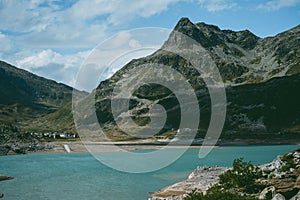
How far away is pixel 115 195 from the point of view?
2827 inches

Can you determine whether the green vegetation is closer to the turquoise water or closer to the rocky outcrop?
the rocky outcrop

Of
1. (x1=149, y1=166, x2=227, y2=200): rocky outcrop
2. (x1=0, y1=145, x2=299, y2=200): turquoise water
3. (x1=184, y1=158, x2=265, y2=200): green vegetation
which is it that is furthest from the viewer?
(x1=0, y1=145, x2=299, y2=200): turquoise water

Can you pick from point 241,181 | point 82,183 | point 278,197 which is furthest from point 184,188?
point 82,183

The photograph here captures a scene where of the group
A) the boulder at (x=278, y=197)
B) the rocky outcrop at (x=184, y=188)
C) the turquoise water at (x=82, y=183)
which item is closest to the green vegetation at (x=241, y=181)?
the rocky outcrop at (x=184, y=188)

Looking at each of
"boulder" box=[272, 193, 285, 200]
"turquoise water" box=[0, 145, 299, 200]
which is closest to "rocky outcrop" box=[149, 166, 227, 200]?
"turquoise water" box=[0, 145, 299, 200]

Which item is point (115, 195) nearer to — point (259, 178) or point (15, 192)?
point (15, 192)

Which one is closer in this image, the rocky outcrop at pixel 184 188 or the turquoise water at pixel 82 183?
the rocky outcrop at pixel 184 188

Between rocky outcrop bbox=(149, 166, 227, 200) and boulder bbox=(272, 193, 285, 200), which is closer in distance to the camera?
boulder bbox=(272, 193, 285, 200)

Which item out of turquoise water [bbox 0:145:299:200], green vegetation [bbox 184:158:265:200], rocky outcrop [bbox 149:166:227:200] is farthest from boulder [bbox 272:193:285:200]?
turquoise water [bbox 0:145:299:200]

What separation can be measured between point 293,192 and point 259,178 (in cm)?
1083

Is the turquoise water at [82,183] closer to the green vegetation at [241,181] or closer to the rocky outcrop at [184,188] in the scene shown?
the rocky outcrop at [184,188]

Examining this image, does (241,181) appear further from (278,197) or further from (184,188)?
(184,188)

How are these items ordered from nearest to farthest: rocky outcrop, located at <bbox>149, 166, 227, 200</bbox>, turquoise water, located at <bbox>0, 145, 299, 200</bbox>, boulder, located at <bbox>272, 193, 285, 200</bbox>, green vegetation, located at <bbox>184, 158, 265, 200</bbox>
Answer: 1. boulder, located at <bbox>272, 193, 285, 200</bbox>
2. green vegetation, located at <bbox>184, 158, 265, 200</bbox>
3. rocky outcrop, located at <bbox>149, 166, 227, 200</bbox>
4. turquoise water, located at <bbox>0, 145, 299, 200</bbox>

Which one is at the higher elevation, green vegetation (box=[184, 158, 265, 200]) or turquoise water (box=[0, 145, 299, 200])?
green vegetation (box=[184, 158, 265, 200])
